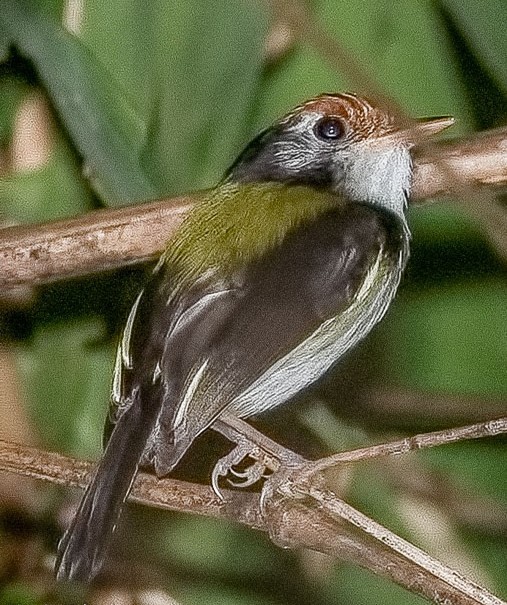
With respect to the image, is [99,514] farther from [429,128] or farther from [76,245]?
[429,128]

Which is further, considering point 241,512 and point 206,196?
point 206,196

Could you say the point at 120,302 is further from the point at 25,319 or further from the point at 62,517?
the point at 62,517

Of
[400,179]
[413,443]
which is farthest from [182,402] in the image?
[400,179]

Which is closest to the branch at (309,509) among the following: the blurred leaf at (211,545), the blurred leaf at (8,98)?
the blurred leaf at (211,545)

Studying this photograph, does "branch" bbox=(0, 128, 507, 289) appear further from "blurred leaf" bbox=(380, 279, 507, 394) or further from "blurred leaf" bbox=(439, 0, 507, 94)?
"blurred leaf" bbox=(380, 279, 507, 394)

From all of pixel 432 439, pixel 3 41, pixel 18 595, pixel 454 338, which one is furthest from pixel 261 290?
pixel 18 595
